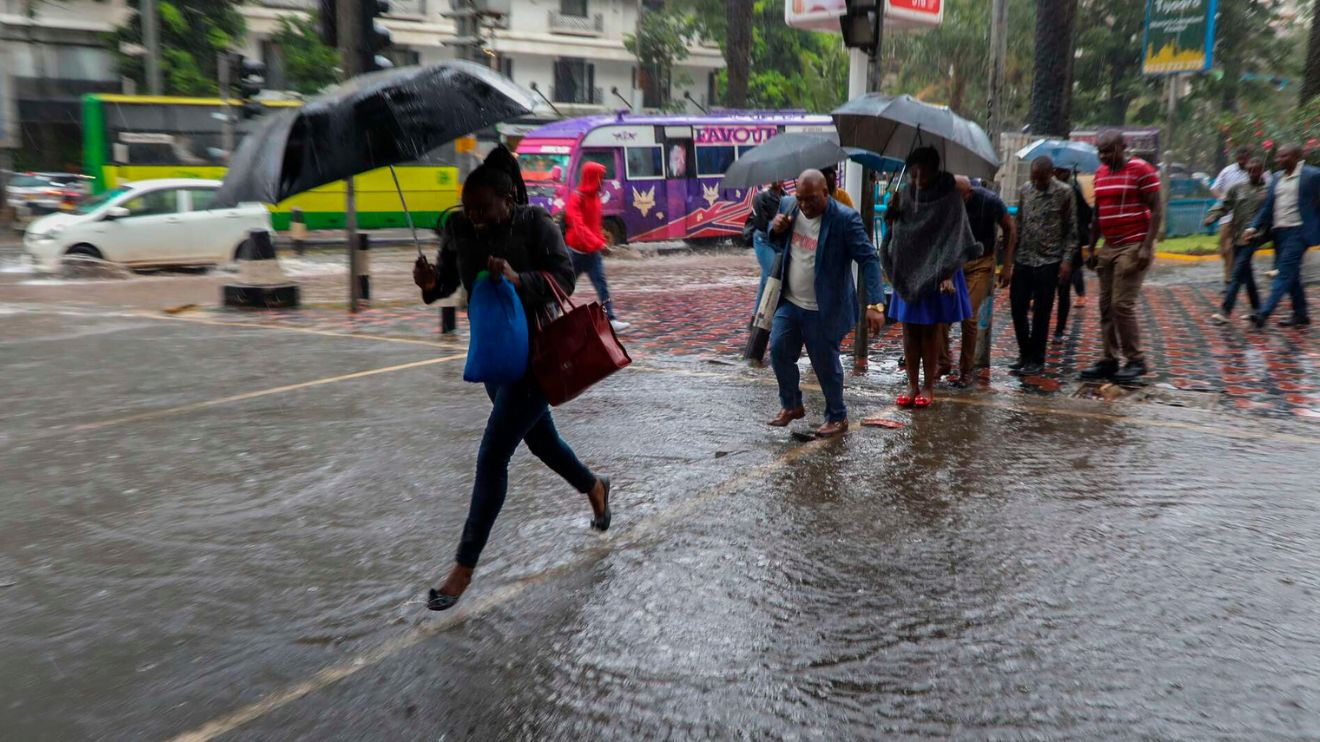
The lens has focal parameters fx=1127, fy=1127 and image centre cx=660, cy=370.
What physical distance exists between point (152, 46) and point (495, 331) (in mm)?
28831

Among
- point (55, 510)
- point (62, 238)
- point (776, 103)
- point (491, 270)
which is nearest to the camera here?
point (491, 270)

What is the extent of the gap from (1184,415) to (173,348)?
846 centimetres

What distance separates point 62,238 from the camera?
1752 centimetres

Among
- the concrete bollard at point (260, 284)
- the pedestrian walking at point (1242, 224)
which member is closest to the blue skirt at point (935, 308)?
the pedestrian walking at point (1242, 224)

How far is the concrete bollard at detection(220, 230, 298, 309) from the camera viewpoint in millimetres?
13453

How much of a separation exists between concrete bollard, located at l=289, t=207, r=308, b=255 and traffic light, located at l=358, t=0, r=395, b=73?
42.1 feet

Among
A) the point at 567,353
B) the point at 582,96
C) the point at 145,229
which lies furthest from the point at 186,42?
the point at 567,353

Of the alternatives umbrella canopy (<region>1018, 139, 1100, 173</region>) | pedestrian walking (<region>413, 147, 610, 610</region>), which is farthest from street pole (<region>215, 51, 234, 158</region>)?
pedestrian walking (<region>413, 147, 610, 610</region>)

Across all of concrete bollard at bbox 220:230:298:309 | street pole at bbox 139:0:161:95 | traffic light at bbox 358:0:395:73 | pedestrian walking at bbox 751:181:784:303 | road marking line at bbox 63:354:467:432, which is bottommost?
road marking line at bbox 63:354:467:432

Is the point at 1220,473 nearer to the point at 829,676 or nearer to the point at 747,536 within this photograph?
the point at 747,536

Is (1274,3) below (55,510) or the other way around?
the other way around

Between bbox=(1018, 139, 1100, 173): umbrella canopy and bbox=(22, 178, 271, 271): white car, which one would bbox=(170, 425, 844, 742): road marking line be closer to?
bbox=(1018, 139, 1100, 173): umbrella canopy

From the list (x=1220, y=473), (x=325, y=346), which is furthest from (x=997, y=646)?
(x=325, y=346)

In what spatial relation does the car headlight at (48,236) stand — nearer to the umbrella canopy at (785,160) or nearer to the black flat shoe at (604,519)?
the umbrella canopy at (785,160)
